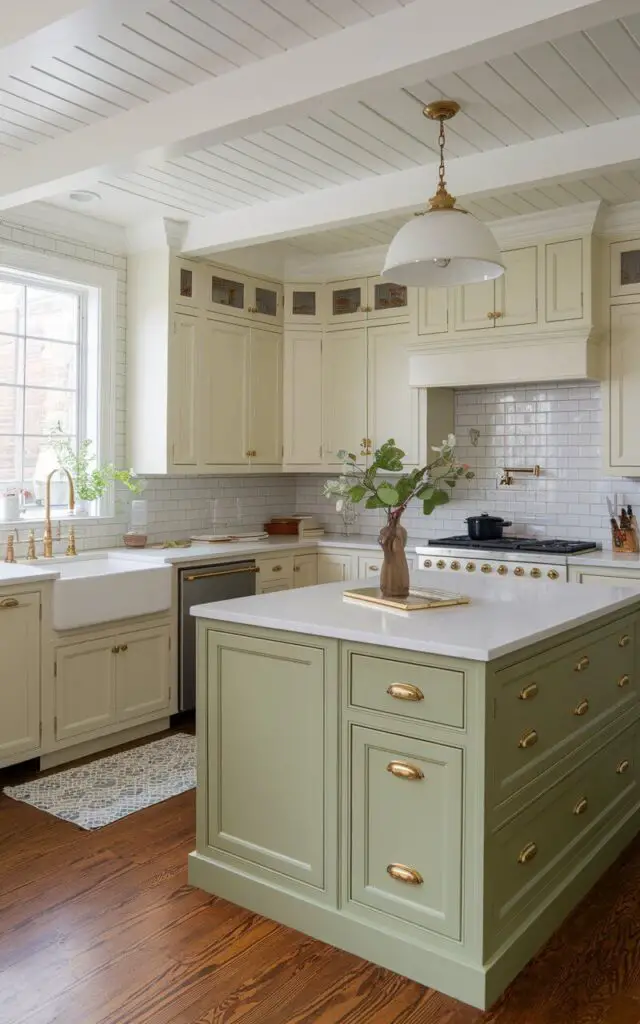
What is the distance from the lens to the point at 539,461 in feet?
17.4

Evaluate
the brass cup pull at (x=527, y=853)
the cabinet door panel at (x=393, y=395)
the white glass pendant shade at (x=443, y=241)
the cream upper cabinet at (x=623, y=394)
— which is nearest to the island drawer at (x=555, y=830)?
the brass cup pull at (x=527, y=853)

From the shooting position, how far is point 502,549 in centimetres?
480

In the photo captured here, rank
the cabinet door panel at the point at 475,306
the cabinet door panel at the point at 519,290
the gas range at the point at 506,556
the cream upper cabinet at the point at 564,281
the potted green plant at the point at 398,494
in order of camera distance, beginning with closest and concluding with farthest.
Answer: the potted green plant at the point at 398,494 → the gas range at the point at 506,556 → the cream upper cabinet at the point at 564,281 → the cabinet door panel at the point at 519,290 → the cabinet door panel at the point at 475,306

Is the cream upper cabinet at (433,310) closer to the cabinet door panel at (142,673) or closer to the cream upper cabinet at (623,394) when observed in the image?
the cream upper cabinet at (623,394)

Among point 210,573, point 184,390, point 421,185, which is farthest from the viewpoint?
point 184,390

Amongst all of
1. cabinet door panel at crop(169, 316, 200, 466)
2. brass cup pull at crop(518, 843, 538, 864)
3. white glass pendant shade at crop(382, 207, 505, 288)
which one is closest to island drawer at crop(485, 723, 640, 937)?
brass cup pull at crop(518, 843, 538, 864)

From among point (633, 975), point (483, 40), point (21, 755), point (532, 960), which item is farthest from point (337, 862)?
point (483, 40)

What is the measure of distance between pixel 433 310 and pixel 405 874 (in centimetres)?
365

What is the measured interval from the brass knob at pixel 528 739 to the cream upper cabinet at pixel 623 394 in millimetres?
2619

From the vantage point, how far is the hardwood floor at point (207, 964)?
2.22 meters

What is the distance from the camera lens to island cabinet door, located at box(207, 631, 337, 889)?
2.57 meters

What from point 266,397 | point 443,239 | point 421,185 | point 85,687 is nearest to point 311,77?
point 443,239

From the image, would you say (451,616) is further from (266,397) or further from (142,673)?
(266,397)

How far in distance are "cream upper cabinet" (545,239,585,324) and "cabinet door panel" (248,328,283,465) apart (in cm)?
189
